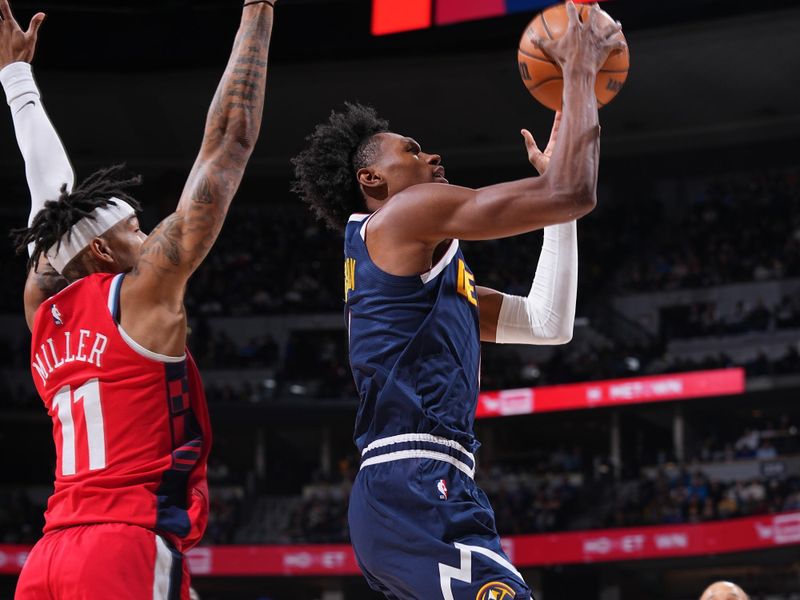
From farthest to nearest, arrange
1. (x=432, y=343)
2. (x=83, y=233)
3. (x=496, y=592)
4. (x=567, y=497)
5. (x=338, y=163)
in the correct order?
1. (x=567, y=497)
2. (x=338, y=163)
3. (x=83, y=233)
4. (x=432, y=343)
5. (x=496, y=592)

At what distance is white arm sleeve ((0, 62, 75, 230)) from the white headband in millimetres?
401

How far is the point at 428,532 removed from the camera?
114 inches

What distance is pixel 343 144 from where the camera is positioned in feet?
11.7

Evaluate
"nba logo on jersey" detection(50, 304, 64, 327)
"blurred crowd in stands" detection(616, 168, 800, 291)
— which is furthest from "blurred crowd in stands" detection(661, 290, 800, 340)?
"nba logo on jersey" detection(50, 304, 64, 327)

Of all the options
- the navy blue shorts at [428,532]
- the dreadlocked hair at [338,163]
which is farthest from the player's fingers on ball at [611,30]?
the navy blue shorts at [428,532]

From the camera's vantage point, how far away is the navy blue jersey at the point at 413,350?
3.01 m

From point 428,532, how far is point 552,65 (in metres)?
1.60

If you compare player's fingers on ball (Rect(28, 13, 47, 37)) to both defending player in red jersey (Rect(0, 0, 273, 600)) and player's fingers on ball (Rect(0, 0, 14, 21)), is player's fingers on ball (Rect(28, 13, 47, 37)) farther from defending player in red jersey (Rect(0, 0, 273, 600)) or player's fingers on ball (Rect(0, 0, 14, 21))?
defending player in red jersey (Rect(0, 0, 273, 600))

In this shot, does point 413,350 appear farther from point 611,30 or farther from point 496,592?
point 611,30

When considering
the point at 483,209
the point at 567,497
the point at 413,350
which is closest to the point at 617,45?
the point at 483,209

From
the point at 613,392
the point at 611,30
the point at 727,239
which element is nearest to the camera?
the point at 611,30

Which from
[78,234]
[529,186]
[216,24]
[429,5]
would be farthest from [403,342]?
[216,24]

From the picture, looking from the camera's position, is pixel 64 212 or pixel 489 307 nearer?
pixel 64 212

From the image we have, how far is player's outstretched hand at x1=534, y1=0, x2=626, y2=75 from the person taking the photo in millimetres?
2949
